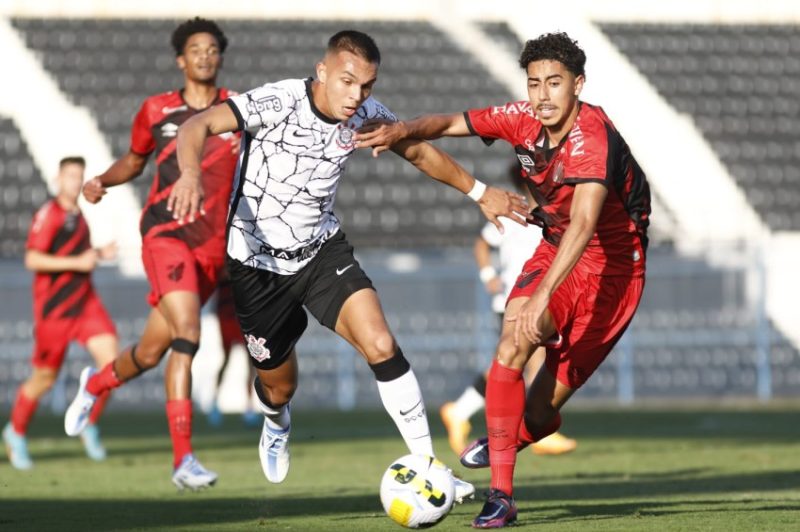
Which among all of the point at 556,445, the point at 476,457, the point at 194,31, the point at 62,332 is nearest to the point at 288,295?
the point at 476,457

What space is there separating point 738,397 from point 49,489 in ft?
40.8

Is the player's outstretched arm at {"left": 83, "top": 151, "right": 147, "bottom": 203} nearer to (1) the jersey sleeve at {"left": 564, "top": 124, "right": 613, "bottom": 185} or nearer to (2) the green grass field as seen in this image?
(2) the green grass field

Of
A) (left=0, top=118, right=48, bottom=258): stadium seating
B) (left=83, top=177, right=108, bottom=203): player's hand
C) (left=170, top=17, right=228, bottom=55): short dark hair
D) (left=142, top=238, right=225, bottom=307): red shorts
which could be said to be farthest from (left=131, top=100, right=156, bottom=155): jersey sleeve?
(left=0, top=118, right=48, bottom=258): stadium seating

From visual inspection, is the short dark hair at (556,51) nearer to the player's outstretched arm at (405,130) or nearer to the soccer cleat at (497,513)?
the player's outstretched arm at (405,130)

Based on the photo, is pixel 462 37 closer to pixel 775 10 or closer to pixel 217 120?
pixel 775 10

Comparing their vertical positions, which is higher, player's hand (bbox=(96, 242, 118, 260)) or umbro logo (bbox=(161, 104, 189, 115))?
umbro logo (bbox=(161, 104, 189, 115))

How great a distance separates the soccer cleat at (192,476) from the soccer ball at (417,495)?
1988 millimetres

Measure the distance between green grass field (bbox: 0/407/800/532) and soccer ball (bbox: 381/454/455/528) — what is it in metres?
0.24

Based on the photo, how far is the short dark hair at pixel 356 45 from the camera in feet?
21.8

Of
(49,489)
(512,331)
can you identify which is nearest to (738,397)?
(49,489)

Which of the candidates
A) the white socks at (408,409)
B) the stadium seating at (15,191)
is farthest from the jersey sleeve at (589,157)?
the stadium seating at (15,191)

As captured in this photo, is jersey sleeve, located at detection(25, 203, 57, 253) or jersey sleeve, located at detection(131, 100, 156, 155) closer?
jersey sleeve, located at detection(131, 100, 156, 155)

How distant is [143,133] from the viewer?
30.0 feet

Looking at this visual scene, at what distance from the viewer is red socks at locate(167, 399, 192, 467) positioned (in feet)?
27.1
